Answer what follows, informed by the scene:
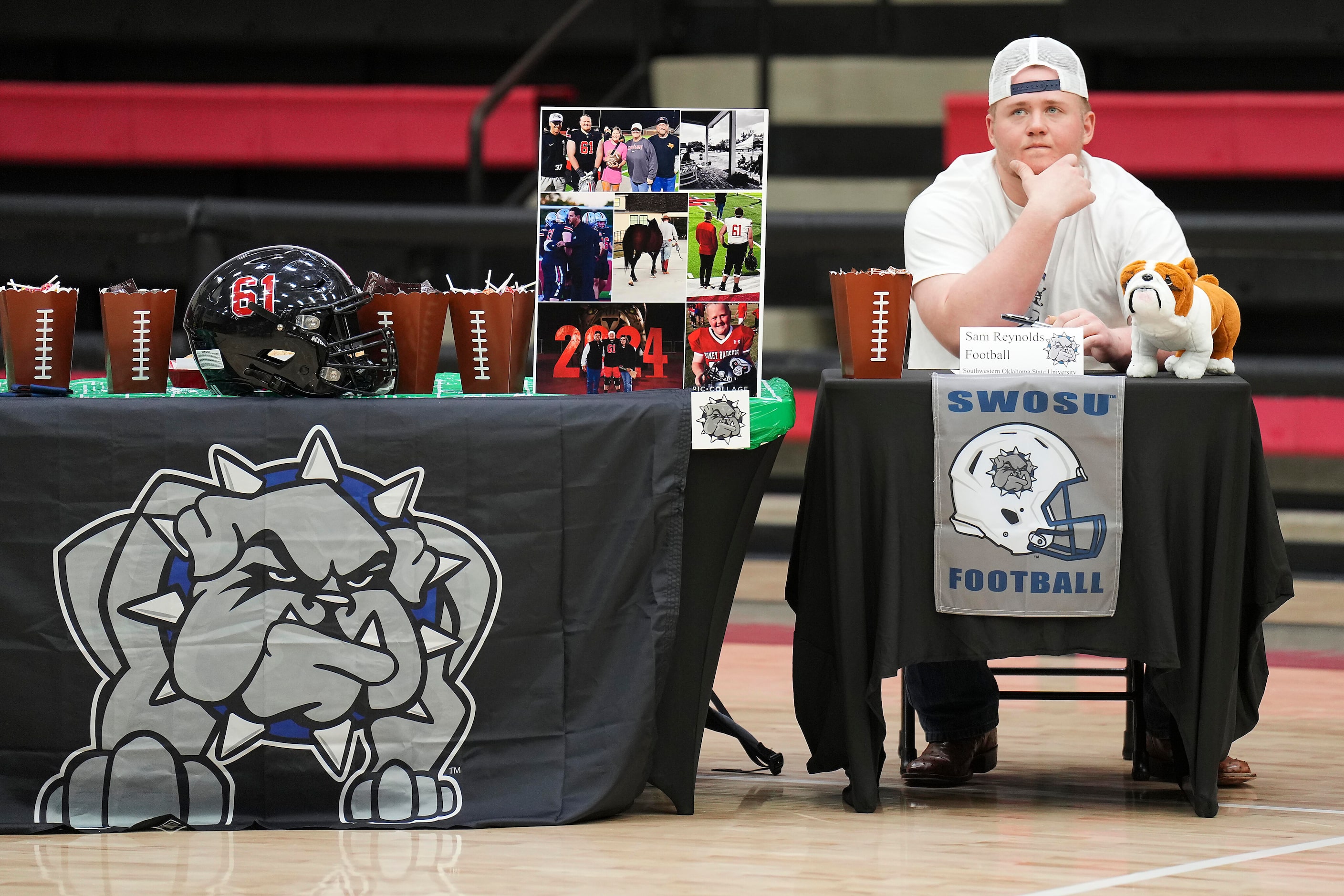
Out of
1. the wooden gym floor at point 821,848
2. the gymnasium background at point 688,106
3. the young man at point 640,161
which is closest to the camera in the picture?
the wooden gym floor at point 821,848

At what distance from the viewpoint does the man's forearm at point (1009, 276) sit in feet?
8.16

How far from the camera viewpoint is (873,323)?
7.48 feet

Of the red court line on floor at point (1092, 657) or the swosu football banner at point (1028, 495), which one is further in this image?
the red court line on floor at point (1092, 657)

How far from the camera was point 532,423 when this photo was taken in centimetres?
221

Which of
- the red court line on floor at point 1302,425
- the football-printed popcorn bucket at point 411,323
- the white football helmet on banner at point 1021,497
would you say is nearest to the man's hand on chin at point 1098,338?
the white football helmet on banner at point 1021,497

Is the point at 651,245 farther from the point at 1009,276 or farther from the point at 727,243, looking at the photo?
the point at 1009,276

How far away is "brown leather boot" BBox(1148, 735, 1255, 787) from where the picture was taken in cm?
250

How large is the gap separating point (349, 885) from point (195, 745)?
385 millimetres

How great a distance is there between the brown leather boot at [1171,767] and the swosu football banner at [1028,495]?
0.40 meters

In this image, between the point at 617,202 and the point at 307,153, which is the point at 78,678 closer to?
the point at 617,202

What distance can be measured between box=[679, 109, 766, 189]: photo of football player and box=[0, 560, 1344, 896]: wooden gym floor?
37.8 inches

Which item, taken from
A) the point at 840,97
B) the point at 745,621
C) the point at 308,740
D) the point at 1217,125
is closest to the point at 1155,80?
the point at 1217,125

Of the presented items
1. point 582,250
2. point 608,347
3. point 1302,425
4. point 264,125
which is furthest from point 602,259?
point 264,125

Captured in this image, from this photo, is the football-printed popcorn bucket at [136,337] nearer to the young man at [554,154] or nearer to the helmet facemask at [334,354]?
the helmet facemask at [334,354]
